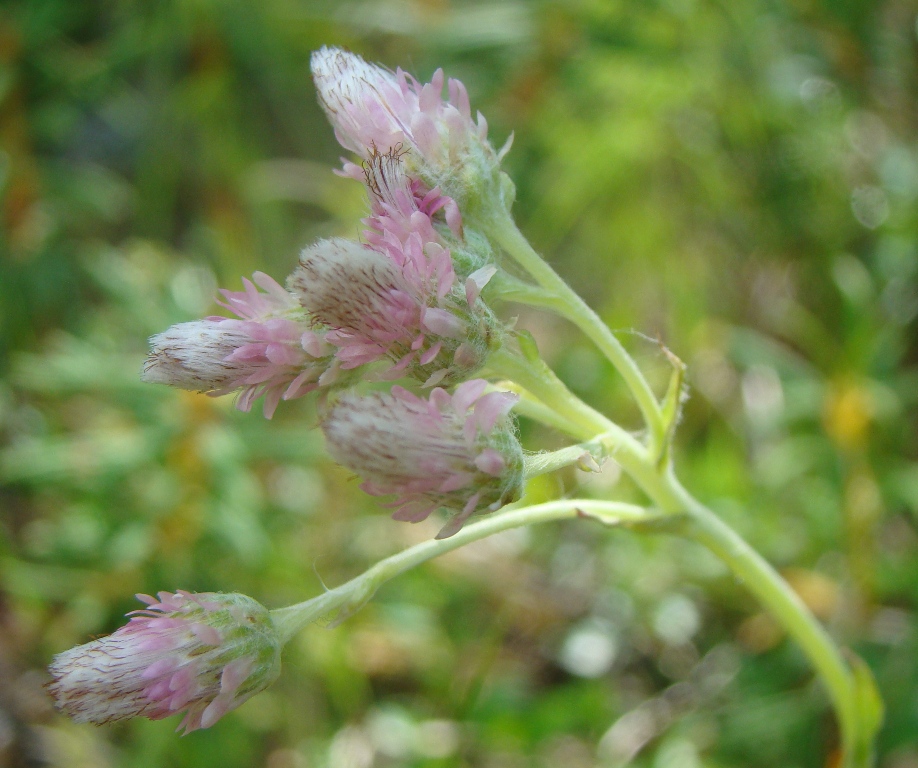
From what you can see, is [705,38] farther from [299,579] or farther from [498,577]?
[299,579]

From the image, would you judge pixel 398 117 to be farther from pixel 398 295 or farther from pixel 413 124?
pixel 398 295

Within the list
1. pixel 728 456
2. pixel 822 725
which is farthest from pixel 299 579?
pixel 822 725

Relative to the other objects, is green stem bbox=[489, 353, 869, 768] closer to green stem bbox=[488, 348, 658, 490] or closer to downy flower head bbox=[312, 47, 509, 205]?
green stem bbox=[488, 348, 658, 490]

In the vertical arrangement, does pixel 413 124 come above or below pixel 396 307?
above

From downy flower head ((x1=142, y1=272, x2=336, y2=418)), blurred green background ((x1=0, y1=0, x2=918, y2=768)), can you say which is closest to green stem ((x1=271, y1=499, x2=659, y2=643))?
downy flower head ((x1=142, y1=272, x2=336, y2=418))

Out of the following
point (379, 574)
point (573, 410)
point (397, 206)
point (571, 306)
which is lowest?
point (379, 574)

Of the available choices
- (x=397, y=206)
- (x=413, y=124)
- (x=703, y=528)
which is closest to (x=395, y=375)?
(x=397, y=206)
